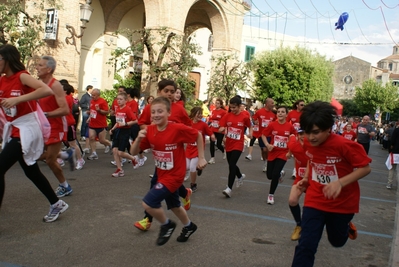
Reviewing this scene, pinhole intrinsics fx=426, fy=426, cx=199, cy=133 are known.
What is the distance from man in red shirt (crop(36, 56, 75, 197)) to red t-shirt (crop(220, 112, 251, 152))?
3.06 m

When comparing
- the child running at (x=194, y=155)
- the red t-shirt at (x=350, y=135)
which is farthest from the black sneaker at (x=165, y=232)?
the red t-shirt at (x=350, y=135)

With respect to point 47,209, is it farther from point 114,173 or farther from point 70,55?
point 70,55

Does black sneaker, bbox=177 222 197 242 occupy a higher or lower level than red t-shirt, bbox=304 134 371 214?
lower

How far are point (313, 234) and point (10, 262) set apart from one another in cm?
281

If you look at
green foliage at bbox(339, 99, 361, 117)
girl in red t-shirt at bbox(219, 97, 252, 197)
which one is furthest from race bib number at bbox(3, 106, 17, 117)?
green foliage at bbox(339, 99, 361, 117)

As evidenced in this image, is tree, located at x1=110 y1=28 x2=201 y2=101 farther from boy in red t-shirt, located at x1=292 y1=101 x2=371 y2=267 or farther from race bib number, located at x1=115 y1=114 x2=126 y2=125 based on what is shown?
boy in red t-shirt, located at x1=292 y1=101 x2=371 y2=267

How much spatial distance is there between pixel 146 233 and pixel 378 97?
7134 centimetres

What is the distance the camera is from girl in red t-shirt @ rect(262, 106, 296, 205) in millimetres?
7668

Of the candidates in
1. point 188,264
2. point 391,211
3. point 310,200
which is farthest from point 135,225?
point 391,211

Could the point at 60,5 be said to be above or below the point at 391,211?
above

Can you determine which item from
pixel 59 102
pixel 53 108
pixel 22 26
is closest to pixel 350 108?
pixel 22 26

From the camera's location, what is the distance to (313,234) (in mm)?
3592

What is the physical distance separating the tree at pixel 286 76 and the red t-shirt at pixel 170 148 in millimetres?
29652

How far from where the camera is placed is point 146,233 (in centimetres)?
531
